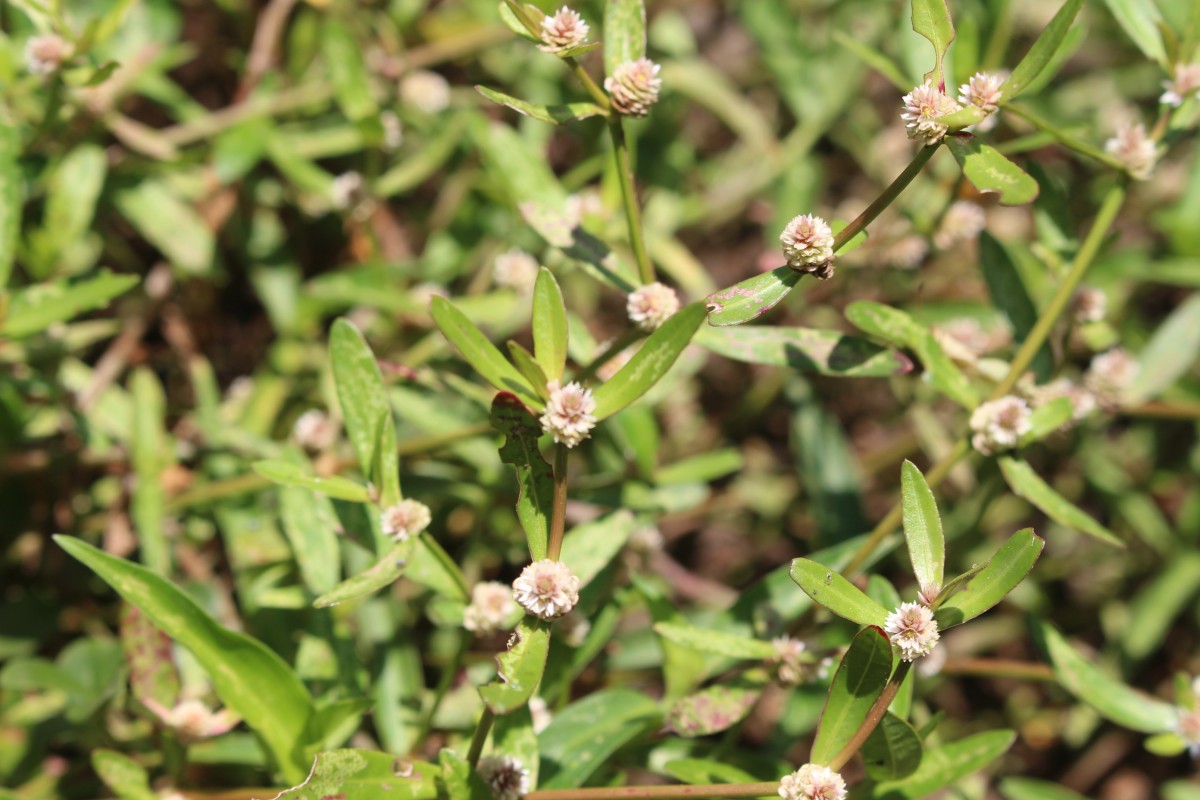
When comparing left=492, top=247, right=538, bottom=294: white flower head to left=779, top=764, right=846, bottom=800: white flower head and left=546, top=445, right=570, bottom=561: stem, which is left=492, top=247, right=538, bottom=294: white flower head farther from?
left=779, top=764, right=846, bottom=800: white flower head

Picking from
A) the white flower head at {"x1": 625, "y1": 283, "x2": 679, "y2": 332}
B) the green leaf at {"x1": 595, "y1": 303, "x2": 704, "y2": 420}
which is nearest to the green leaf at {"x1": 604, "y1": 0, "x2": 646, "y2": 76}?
the white flower head at {"x1": 625, "y1": 283, "x2": 679, "y2": 332}

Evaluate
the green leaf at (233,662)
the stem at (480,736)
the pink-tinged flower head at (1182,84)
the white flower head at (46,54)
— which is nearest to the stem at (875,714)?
the stem at (480,736)

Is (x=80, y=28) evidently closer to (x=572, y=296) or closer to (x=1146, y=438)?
(x=572, y=296)

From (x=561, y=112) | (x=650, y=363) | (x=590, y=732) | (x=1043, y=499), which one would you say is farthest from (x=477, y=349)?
(x=1043, y=499)

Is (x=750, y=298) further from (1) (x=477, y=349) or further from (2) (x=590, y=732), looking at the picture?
(2) (x=590, y=732)

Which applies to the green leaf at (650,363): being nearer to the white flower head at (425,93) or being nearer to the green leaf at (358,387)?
the green leaf at (358,387)

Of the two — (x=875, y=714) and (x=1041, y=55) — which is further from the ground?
(x=1041, y=55)

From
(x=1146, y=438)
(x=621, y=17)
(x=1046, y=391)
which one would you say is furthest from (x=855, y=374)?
(x=1146, y=438)
